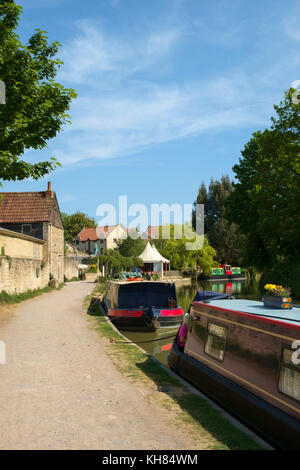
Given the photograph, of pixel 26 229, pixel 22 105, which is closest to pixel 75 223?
pixel 26 229

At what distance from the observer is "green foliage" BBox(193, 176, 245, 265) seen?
2621 inches

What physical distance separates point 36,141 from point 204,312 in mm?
7773

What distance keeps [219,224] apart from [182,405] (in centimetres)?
6258

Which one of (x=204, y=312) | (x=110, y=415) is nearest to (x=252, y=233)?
Answer: (x=204, y=312)

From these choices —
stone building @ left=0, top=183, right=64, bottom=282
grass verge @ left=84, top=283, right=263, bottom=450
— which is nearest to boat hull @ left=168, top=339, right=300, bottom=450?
grass verge @ left=84, top=283, right=263, bottom=450

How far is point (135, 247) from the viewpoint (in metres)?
53.9

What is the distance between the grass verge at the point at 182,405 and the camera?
480cm

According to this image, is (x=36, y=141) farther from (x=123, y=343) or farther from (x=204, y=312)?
(x=204, y=312)

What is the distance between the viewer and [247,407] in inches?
211

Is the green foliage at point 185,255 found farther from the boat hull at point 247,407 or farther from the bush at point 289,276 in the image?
the boat hull at point 247,407

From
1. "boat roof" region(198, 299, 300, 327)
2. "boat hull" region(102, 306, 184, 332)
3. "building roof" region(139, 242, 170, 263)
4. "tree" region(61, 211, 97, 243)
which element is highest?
"tree" region(61, 211, 97, 243)

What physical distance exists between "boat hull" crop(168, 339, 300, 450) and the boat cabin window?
259mm

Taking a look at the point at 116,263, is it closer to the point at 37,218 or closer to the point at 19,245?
the point at 37,218

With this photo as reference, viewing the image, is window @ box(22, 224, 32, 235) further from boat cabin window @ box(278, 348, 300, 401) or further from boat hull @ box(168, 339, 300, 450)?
boat cabin window @ box(278, 348, 300, 401)
